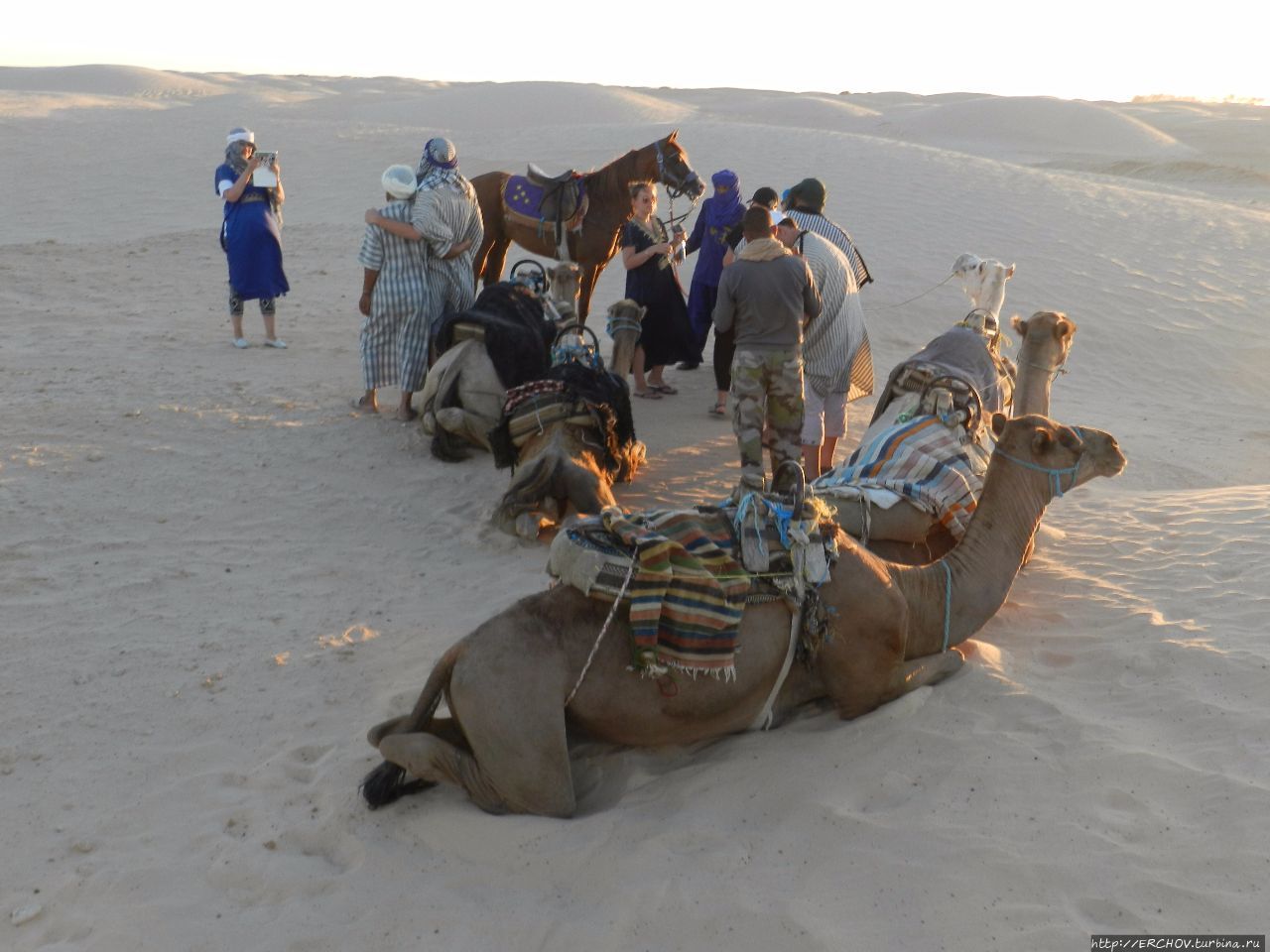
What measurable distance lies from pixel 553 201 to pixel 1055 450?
6798mm

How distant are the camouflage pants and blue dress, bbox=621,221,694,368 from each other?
2815 mm

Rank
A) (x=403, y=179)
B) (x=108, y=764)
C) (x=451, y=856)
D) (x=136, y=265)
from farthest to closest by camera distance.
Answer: (x=136, y=265), (x=403, y=179), (x=108, y=764), (x=451, y=856)

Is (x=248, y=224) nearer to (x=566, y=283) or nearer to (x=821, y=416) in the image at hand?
(x=566, y=283)

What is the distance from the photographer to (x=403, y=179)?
941 cm

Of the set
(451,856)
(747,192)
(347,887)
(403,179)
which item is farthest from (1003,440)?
(747,192)

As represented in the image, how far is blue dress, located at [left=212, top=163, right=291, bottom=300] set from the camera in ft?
37.6

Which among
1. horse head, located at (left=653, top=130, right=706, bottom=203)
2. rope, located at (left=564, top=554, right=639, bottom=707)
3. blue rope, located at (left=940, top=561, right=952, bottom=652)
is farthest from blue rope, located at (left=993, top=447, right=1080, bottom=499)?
horse head, located at (left=653, top=130, right=706, bottom=203)

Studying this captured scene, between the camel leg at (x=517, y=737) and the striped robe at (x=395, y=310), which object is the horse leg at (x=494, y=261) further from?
the camel leg at (x=517, y=737)

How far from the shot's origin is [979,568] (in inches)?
201

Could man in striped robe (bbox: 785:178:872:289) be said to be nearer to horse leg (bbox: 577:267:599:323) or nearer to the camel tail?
the camel tail

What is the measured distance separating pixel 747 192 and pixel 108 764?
18.6 m

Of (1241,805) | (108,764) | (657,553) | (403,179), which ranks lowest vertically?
(108,764)

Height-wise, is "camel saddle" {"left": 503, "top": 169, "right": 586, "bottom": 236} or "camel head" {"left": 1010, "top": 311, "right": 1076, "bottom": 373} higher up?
"camel saddle" {"left": 503, "top": 169, "right": 586, "bottom": 236}

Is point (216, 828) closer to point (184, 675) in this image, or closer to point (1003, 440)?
point (184, 675)
